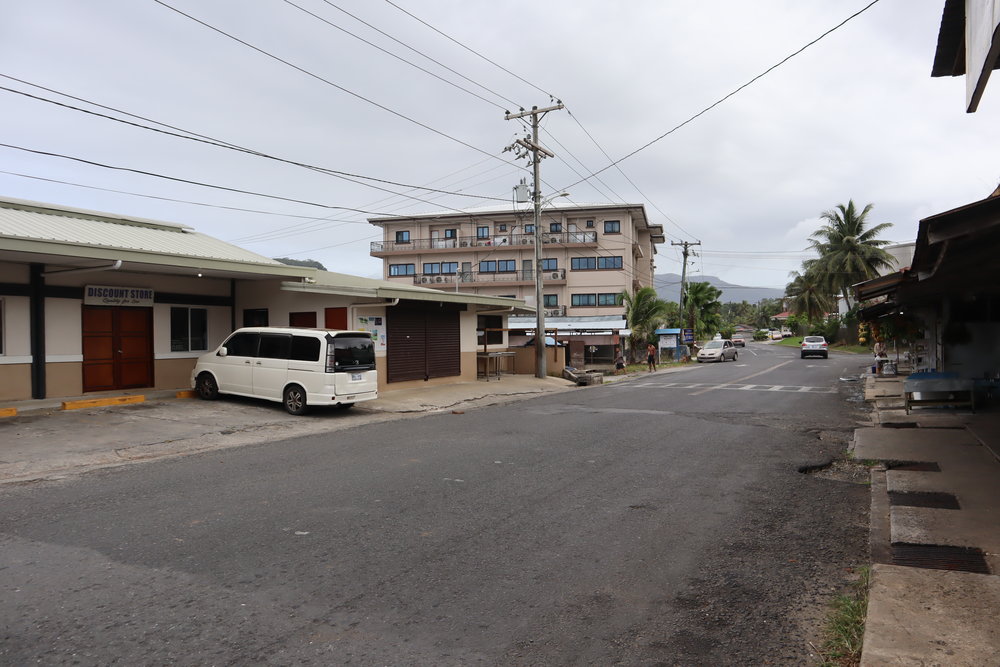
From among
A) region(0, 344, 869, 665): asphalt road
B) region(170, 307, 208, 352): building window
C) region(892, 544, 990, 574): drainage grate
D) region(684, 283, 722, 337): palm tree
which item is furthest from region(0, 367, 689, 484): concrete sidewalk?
region(684, 283, 722, 337): palm tree

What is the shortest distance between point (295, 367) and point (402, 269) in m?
48.1

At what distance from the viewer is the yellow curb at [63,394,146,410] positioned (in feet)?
45.2

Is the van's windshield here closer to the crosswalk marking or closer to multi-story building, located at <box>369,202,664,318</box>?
the crosswalk marking

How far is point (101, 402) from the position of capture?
1435 centimetres

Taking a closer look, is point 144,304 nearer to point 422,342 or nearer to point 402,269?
A: point 422,342

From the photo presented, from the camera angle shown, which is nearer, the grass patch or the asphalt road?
the grass patch

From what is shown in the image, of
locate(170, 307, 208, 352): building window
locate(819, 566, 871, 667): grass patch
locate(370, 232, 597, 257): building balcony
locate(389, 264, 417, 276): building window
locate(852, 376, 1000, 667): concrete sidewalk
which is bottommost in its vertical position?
locate(819, 566, 871, 667): grass patch

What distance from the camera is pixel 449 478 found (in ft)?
26.2

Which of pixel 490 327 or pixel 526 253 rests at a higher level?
pixel 526 253

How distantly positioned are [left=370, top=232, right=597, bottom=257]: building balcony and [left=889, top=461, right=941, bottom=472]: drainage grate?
46.6 m

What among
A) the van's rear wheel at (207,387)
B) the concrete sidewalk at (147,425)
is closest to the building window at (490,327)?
the concrete sidewalk at (147,425)

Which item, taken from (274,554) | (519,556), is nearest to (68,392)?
(274,554)

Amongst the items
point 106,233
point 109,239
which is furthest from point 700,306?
point 109,239

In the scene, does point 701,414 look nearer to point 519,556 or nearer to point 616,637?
point 519,556
